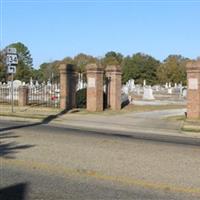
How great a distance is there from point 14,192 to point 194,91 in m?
17.3

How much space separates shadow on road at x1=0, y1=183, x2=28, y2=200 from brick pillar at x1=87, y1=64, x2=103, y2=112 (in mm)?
20368

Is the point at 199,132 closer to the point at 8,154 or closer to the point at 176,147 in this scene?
the point at 176,147

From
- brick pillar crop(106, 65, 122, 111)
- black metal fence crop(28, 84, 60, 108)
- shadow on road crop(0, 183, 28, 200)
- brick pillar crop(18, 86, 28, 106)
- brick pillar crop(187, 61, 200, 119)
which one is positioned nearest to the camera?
shadow on road crop(0, 183, 28, 200)

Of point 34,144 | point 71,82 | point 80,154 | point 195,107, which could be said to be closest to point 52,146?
point 34,144

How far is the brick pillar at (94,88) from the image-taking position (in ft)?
93.5

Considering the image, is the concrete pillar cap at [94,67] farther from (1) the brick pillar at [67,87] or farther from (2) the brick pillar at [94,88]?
(1) the brick pillar at [67,87]

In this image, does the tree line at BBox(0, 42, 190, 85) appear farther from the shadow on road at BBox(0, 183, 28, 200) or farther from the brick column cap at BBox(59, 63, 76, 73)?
the shadow on road at BBox(0, 183, 28, 200)

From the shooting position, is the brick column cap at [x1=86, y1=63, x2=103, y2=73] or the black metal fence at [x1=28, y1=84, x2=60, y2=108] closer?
the brick column cap at [x1=86, y1=63, x2=103, y2=73]

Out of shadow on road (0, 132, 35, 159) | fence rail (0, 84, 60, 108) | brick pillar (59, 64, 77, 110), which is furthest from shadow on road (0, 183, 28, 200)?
fence rail (0, 84, 60, 108)

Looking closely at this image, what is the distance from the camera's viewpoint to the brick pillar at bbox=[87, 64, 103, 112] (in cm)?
2848

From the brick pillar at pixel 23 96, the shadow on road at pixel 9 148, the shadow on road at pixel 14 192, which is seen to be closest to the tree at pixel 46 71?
the brick pillar at pixel 23 96

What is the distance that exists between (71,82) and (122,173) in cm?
2159

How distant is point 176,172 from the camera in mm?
9289

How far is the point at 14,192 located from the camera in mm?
7617
